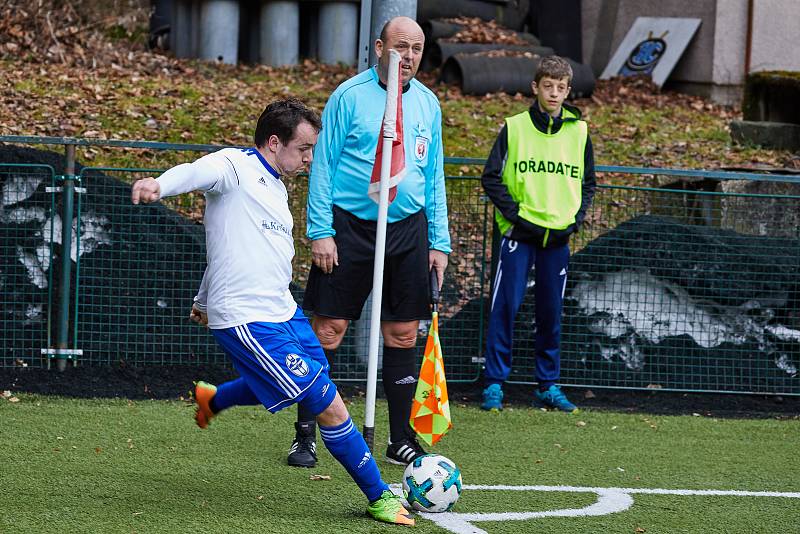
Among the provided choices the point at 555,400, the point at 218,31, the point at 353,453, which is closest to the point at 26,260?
the point at 555,400

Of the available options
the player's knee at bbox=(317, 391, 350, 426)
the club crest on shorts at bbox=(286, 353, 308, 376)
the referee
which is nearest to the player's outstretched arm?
the club crest on shorts at bbox=(286, 353, 308, 376)

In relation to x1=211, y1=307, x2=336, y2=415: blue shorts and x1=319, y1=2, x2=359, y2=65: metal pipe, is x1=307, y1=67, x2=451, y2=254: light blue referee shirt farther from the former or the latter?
x1=319, y1=2, x2=359, y2=65: metal pipe

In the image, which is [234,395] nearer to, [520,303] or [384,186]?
[384,186]

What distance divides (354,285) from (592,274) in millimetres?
2817

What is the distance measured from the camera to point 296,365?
4719mm

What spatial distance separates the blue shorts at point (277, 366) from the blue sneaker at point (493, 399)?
2955 millimetres

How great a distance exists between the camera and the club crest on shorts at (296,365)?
4711 mm

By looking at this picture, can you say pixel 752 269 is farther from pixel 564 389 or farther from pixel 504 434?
pixel 504 434

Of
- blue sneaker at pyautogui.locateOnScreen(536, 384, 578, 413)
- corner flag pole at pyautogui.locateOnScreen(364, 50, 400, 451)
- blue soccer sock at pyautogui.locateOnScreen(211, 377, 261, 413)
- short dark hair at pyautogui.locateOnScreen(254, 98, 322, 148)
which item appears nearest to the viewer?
short dark hair at pyautogui.locateOnScreen(254, 98, 322, 148)

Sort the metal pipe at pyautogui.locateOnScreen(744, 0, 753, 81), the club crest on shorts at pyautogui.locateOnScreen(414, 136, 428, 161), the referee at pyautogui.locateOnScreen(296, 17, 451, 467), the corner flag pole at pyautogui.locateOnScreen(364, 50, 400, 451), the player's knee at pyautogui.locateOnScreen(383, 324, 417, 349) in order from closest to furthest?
the corner flag pole at pyautogui.locateOnScreen(364, 50, 400, 451)
the referee at pyautogui.locateOnScreen(296, 17, 451, 467)
the club crest on shorts at pyautogui.locateOnScreen(414, 136, 428, 161)
the player's knee at pyautogui.locateOnScreen(383, 324, 417, 349)
the metal pipe at pyautogui.locateOnScreen(744, 0, 753, 81)

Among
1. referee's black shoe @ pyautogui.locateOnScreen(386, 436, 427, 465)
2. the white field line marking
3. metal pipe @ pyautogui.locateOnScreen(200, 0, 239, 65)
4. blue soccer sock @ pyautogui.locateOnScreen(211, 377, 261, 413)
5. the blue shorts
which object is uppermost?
metal pipe @ pyautogui.locateOnScreen(200, 0, 239, 65)

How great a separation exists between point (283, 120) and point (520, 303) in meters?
3.21

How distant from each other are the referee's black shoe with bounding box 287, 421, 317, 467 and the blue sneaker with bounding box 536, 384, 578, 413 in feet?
7.50

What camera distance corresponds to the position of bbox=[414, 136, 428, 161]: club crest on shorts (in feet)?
19.3
